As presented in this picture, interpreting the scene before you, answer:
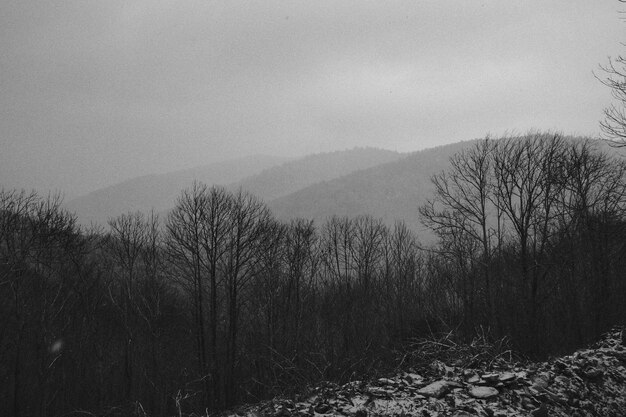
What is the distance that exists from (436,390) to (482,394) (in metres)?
0.70

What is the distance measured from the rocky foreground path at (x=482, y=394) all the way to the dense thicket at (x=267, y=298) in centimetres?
222

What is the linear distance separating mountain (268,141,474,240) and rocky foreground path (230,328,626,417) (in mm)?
109929

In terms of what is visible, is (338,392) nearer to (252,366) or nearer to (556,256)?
(556,256)

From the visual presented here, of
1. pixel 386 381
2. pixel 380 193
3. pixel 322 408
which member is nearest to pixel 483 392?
pixel 386 381

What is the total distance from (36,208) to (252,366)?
A: 21.3 metres

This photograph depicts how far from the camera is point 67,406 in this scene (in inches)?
813

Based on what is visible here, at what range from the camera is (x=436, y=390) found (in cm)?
618

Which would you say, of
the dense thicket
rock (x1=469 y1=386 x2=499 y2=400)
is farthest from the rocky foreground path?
the dense thicket

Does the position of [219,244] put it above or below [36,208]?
below

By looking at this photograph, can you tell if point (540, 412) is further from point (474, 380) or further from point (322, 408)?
point (322, 408)

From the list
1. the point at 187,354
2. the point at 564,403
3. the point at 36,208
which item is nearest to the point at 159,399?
the point at 187,354

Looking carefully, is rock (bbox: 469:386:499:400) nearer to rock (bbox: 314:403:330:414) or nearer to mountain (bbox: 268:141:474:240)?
rock (bbox: 314:403:330:414)

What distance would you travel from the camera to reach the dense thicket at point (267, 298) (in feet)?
51.5

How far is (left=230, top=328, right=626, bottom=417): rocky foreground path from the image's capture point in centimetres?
573
